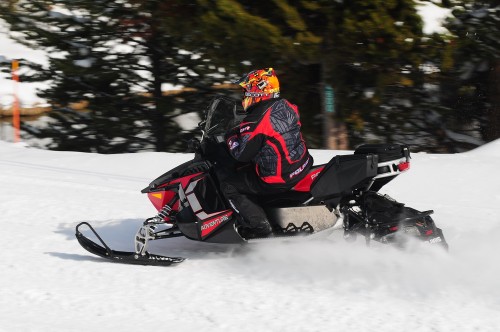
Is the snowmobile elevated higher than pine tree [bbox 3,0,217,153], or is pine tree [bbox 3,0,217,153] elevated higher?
the snowmobile

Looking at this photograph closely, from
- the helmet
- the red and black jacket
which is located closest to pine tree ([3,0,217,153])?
the helmet

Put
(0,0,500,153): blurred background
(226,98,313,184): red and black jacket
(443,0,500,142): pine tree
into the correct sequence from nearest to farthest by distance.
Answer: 1. (226,98,313,184): red and black jacket
2. (0,0,500,153): blurred background
3. (443,0,500,142): pine tree

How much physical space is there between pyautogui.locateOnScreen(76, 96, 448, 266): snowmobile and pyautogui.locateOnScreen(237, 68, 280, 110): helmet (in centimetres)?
23

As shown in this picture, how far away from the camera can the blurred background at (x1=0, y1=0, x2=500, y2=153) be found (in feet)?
36.1

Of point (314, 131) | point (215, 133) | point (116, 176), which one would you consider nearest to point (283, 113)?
point (215, 133)

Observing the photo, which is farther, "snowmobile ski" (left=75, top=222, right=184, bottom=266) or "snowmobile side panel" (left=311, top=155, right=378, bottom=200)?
"snowmobile ski" (left=75, top=222, right=184, bottom=266)

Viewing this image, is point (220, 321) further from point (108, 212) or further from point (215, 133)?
point (108, 212)

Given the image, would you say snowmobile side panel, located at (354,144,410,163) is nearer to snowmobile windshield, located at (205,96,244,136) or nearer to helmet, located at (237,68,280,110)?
helmet, located at (237,68,280,110)

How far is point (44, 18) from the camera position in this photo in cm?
1506

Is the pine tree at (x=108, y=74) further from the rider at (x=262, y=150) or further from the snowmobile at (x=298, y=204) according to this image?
the rider at (x=262, y=150)

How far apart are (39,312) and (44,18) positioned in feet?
36.2

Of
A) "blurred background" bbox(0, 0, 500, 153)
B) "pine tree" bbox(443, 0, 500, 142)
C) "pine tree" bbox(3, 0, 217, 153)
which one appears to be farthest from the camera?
"pine tree" bbox(3, 0, 217, 153)

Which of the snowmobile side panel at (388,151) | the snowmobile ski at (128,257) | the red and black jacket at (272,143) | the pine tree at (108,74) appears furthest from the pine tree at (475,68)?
the snowmobile ski at (128,257)

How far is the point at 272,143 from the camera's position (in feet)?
19.1
